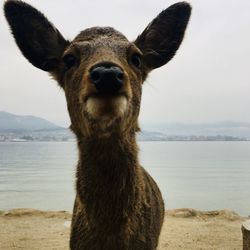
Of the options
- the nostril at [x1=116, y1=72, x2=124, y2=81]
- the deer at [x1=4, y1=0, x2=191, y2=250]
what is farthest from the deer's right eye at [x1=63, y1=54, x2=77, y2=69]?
the nostril at [x1=116, y1=72, x2=124, y2=81]

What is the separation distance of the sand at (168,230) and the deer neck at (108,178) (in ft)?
25.0

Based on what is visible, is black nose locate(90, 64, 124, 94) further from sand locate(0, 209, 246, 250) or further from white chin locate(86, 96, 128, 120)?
sand locate(0, 209, 246, 250)

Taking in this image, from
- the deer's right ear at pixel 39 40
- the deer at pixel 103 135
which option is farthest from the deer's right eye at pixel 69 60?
the deer's right ear at pixel 39 40

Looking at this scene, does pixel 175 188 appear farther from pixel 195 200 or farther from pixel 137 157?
pixel 137 157

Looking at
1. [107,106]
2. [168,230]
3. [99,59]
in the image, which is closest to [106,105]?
[107,106]

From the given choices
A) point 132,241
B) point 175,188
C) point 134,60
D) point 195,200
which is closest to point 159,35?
point 134,60

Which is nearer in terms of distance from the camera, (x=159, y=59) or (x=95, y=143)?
(x=95, y=143)

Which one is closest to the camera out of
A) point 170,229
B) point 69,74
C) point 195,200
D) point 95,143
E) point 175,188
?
point 95,143

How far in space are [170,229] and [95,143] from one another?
1024 cm

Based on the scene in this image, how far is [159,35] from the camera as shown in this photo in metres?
6.61

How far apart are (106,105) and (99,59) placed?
2.03 ft

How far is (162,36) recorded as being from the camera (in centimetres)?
662

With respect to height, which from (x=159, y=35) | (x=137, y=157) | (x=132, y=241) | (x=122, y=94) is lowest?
(x=132, y=241)

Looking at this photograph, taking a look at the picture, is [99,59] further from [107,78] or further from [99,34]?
[99,34]
